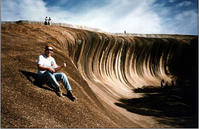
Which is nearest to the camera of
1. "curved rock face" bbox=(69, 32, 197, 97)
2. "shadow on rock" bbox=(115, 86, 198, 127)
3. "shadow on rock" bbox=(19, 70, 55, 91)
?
"shadow on rock" bbox=(19, 70, 55, 91)

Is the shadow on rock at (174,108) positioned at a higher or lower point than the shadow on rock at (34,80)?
lower

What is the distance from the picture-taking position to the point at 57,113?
13.2ft

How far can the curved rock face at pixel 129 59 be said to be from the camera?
16391 mm

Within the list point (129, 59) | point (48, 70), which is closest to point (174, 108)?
point (48, 70)

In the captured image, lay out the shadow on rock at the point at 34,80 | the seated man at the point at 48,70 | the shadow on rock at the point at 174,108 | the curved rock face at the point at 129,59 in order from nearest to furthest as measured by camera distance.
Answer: the seated man at the point at 48,70, the shadow on rock at the point at 34,80, the shadow on rock at the point at 174,108, the curved rock face at the point at 129,59

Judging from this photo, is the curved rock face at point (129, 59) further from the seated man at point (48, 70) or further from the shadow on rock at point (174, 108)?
the seated man at point (48, 70)

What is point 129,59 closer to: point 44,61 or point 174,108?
point 174,108

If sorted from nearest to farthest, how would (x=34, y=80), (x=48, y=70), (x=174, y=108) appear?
(x=48, y=70) → (x=34, y=80) → (x=174, y=108)

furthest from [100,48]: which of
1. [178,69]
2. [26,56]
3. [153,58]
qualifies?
[178,69]

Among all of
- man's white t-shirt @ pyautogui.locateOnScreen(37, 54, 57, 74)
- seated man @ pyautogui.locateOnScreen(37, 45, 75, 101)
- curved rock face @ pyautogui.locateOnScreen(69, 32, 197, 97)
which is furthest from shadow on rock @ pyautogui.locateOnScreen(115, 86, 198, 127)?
man's white t-shirt @ pyautogui.locateOnScreen(37, 54, 57, 74)

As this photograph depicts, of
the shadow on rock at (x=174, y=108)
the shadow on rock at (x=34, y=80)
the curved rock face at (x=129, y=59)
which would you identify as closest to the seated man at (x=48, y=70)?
the shadow on rock at (x=34, y=80)

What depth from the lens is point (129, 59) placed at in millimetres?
23484

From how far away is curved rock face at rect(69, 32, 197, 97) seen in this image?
16391 millimetres

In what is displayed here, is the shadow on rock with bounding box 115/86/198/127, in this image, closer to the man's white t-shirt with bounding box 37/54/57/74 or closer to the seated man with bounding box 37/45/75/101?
the seated man with bounding box 37/45/75/101
